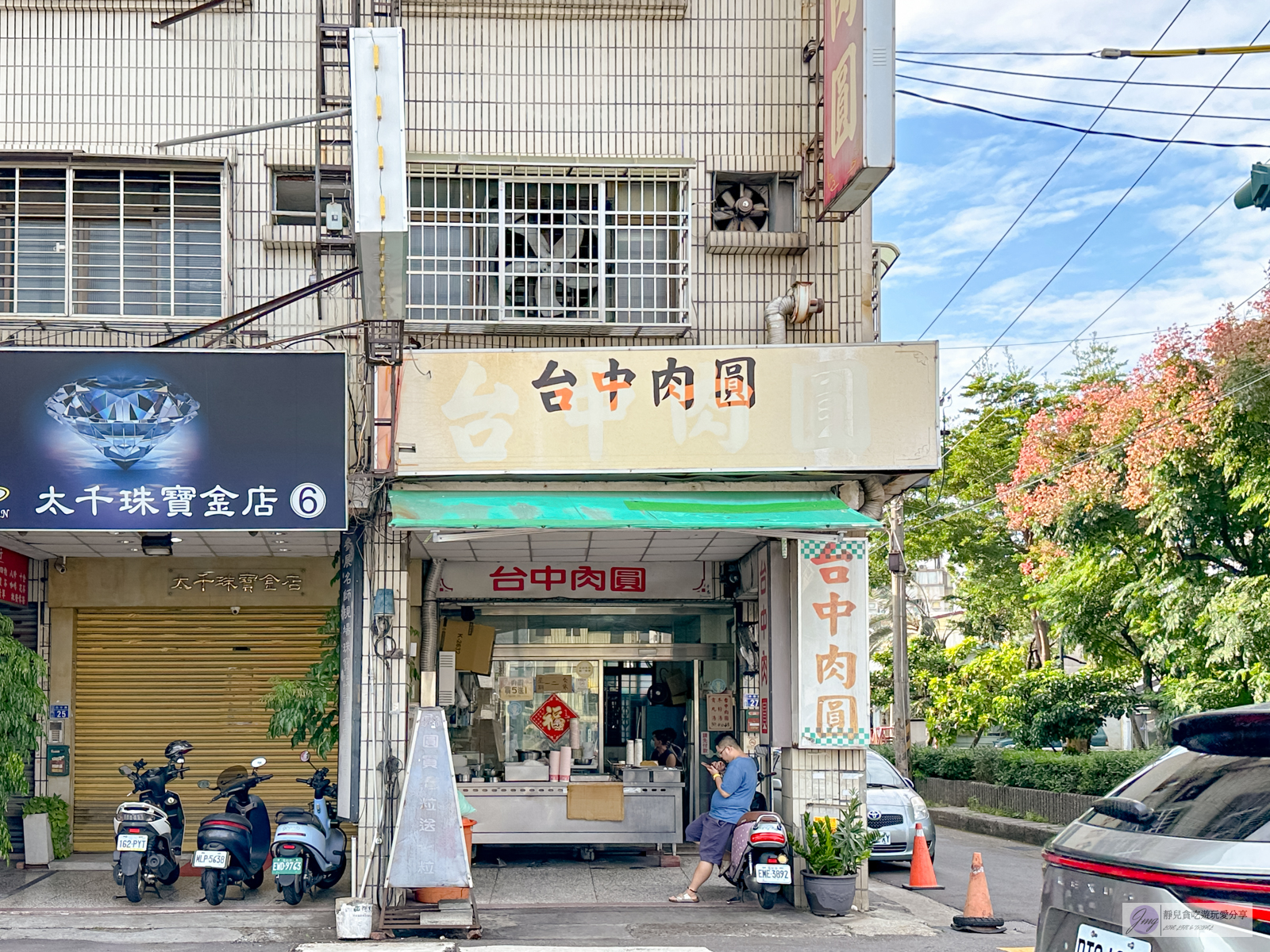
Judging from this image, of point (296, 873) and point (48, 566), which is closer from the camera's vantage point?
point (296, 873)

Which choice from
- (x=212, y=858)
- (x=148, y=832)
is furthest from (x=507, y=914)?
(x=148, y=832)

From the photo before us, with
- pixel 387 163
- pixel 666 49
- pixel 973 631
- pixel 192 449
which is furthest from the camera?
pixel 973 631

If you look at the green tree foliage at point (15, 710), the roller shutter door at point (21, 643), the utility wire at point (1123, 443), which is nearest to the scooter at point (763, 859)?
the green tree foliage at point (15, 710)

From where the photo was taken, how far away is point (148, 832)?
11328mm

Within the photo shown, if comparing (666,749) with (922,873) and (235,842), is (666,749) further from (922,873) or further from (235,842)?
(235,842)

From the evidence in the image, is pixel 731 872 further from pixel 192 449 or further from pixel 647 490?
pixel 192 449

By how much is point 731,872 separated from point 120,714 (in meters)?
7.24

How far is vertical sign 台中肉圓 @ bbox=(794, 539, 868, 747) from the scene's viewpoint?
1137 centimetres

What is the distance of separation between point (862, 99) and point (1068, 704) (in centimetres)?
1454

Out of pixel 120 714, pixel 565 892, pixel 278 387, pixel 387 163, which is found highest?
pixel 387 163

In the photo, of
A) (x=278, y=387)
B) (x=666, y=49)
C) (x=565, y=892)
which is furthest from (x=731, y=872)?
(x=666, y=49)

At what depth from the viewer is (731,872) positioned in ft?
37.7

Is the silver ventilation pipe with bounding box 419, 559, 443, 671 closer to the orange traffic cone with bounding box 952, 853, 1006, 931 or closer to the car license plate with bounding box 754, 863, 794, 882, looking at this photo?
the car license plate with bounding box 754, 863, 794, 882

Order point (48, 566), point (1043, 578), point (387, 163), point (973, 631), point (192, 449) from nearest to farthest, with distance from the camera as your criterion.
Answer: point (387, 163) < point (192, 449) < point (48, 566) < point (1043, 578) < point (973, 631)
